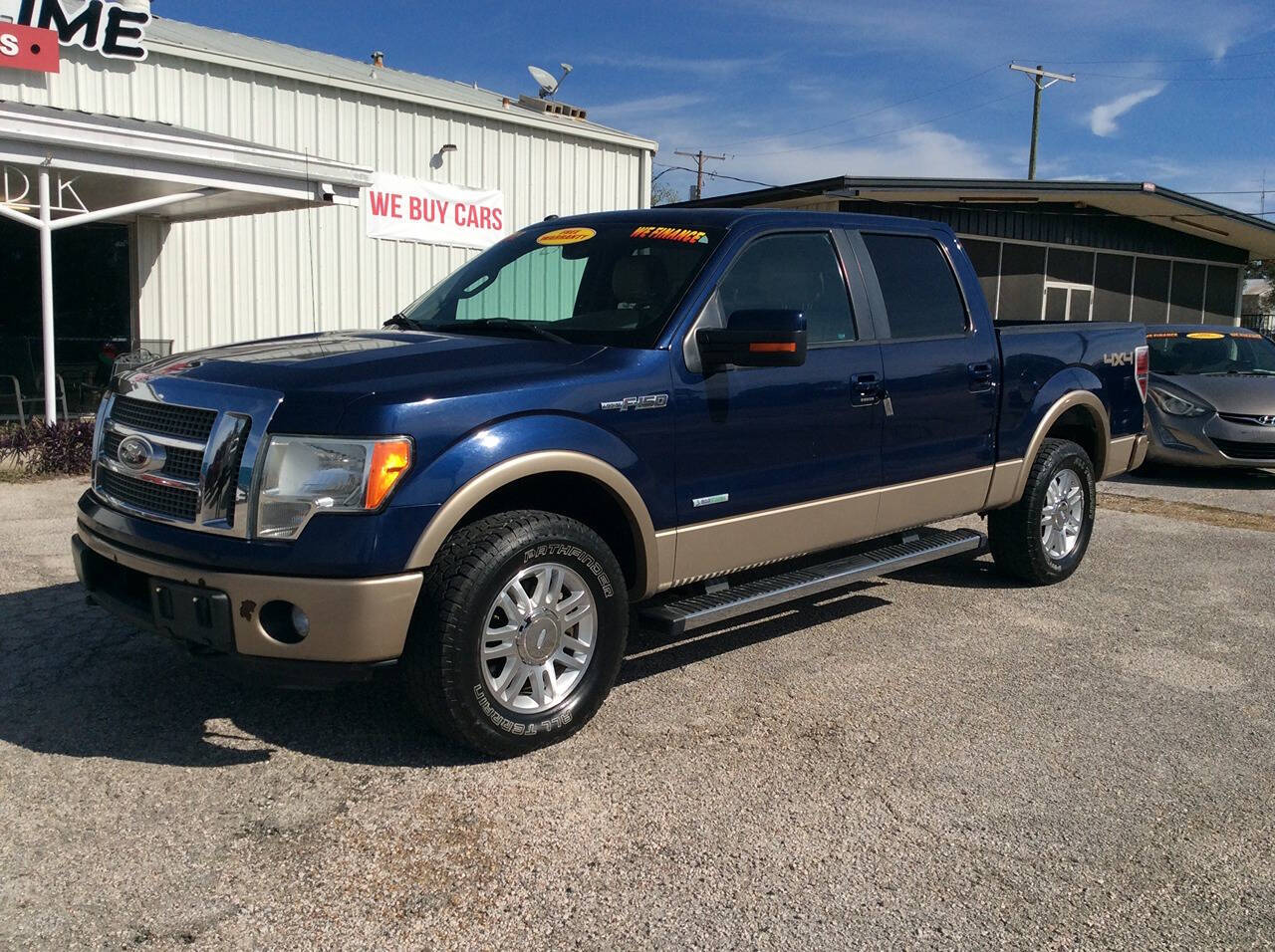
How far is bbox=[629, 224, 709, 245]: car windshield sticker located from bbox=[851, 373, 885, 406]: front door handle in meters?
0.91

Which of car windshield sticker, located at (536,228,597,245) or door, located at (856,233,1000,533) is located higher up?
car windshield sticker, located at (536,228,597,245)

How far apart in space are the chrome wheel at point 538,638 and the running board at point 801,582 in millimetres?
391

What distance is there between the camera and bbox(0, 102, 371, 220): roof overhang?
9820 mm

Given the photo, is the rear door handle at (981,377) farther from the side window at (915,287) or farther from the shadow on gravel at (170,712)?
the shadow on gravel at (170,712)

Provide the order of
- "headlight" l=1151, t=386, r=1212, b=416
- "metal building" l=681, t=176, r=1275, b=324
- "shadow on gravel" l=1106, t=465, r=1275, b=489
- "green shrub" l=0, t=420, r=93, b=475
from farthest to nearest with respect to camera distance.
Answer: "metal building" l=681, t=176, r=1275, b=324 → "shadow on gravel" l=1106, t=465, r=1275, b=489 → "headlight" l=1151, t=386, r=1212, b=416 → "green shrub" l=0, t=420, r=93, b=475

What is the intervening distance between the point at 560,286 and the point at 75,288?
10.3 metres

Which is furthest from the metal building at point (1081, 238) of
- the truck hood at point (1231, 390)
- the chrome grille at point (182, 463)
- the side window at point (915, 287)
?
the chrome grille at point (182, 463)

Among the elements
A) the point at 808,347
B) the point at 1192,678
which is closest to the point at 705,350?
the point at 808,347

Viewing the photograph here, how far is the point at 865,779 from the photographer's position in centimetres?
377

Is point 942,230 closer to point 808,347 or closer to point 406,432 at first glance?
point 808,347

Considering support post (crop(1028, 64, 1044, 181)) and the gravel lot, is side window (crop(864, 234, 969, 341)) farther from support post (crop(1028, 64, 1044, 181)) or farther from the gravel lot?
support post (crop(1028, 64, 1044, 181))

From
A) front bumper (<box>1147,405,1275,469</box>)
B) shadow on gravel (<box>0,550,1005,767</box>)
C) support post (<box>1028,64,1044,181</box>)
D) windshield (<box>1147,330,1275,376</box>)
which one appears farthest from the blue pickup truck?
support post (<box>1028,64,1044,181</box>)

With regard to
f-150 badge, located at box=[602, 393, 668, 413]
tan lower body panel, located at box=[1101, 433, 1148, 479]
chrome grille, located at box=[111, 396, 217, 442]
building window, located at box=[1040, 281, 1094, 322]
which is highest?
building window, located at box=[1040, 281, 1094, 322]

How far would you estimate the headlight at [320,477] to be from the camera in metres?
3.41
